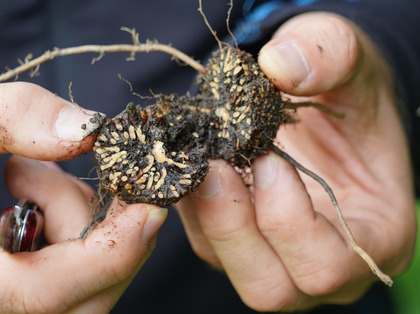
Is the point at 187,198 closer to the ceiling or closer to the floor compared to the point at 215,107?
closer to the floor

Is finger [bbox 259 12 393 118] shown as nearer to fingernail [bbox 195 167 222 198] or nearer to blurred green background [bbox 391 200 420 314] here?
fingernail [bbox 195 167 222 198]

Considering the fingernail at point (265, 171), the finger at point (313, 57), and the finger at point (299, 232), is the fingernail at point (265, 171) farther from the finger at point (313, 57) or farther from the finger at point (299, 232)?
the finger at point (313, 57)

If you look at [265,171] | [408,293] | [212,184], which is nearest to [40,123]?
[212,184]

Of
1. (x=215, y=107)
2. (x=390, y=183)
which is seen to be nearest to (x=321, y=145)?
(x=390, y=183)

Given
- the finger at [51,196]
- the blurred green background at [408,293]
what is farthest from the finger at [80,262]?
the blurred green background at [408,293]

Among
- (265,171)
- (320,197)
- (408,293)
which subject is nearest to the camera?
(265,171)

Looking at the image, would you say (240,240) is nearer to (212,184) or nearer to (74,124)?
(212,184)

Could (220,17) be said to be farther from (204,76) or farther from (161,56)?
(204,76)
